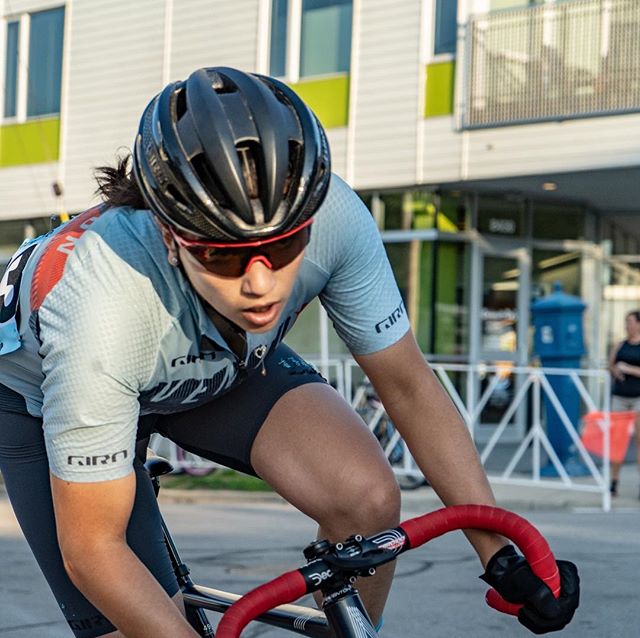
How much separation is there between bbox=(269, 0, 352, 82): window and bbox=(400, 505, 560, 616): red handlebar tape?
52.4ft

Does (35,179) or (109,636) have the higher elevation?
(35,179)

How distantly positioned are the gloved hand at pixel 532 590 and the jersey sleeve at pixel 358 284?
23.5 inches

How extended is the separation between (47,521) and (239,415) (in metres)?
0.52

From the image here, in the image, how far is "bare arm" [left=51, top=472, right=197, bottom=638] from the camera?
222cm

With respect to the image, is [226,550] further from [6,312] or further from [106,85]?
[106,85]

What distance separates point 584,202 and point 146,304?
16.1 m

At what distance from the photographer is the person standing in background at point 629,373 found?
1134 cm

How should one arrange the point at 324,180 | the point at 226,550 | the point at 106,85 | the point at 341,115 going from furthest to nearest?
the point at 106,85
the point at 341,115
the point at 226,550
the point at 324,180

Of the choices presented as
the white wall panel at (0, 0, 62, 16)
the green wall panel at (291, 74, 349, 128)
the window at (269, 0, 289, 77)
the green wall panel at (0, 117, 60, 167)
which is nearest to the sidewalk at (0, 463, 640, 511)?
the green wall panel at (291, 74, 349, 128)

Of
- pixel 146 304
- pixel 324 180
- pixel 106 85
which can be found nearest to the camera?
pixel 324 180

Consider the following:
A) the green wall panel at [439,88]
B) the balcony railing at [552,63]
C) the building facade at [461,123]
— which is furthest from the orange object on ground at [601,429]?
the green wall panel at [439,88]

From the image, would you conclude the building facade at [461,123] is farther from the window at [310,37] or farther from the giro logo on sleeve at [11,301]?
the giro logo on sleeve at [11,301]

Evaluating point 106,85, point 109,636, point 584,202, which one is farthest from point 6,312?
point 106,85

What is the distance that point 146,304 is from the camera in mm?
2402
